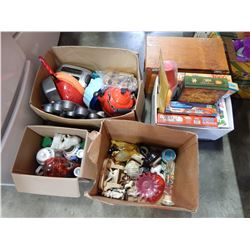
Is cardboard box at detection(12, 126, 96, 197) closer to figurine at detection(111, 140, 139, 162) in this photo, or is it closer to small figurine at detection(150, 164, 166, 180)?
figurine at detection(111, 140, 139, 162)

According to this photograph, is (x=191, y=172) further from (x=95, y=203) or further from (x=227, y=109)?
(x=95, y=203)

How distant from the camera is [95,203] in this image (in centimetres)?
128

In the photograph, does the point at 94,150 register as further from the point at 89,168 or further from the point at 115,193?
the point at 115,193

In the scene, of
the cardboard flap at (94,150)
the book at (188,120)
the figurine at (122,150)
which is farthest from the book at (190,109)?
the cardboard flap at (94,150)

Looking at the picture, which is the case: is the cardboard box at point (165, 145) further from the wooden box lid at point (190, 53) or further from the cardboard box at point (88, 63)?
the wooden box lid at point (190, 53)

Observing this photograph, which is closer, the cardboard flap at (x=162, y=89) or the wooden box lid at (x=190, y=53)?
the cardboard flap at (x=162, y=89)

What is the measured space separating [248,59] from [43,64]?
1.18 m

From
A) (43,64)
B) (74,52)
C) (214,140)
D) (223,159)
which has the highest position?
(74,52)

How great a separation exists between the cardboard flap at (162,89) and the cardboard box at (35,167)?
0.39 meters

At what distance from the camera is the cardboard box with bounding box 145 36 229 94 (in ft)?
4.29

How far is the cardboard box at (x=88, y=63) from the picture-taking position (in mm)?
1181

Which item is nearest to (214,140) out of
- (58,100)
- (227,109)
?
(227,109)

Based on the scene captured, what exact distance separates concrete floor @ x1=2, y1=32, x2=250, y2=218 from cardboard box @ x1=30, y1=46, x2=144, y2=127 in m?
0.44
